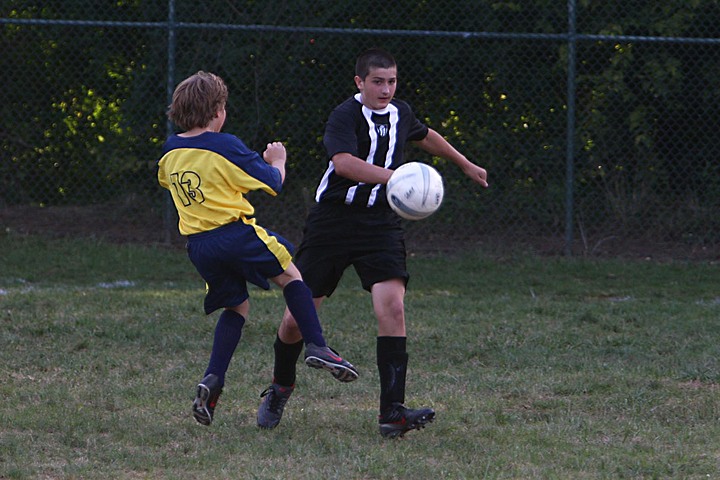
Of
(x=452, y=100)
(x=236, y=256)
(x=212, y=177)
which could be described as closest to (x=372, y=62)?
(x=212, y=177)

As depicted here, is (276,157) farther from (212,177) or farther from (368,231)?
(368,231)

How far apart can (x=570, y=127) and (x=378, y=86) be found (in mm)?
6054

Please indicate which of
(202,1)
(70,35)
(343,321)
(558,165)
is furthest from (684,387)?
(70,35)

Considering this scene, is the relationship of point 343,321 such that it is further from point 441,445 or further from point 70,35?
point 70,35

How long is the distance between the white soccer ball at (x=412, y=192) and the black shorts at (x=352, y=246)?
9.8 inches

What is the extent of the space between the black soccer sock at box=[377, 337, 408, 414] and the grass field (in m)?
0.20

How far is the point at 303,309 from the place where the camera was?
465 cm

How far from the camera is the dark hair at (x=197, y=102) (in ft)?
15.0

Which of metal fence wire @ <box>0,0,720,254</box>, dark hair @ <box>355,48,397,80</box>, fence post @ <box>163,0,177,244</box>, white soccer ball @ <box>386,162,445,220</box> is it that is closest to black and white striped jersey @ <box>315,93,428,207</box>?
dark hair @ <box>355,48,397,80</box>

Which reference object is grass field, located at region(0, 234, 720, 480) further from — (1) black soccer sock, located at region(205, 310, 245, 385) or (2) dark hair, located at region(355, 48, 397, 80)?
(2) dark hair, located at region(355, 48, 397, 80)

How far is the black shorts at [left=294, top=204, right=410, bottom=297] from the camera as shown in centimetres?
479

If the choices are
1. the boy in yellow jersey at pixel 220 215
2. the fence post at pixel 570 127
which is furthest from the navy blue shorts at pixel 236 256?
the fence post at pixel 570 127

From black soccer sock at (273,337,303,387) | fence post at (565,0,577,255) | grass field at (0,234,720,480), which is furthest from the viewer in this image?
fence post at (565,0,577,255)

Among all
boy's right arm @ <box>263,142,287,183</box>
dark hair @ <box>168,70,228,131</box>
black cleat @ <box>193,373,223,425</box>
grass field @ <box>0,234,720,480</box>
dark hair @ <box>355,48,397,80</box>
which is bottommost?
grass field @ <box>0,234,720,480</box>
